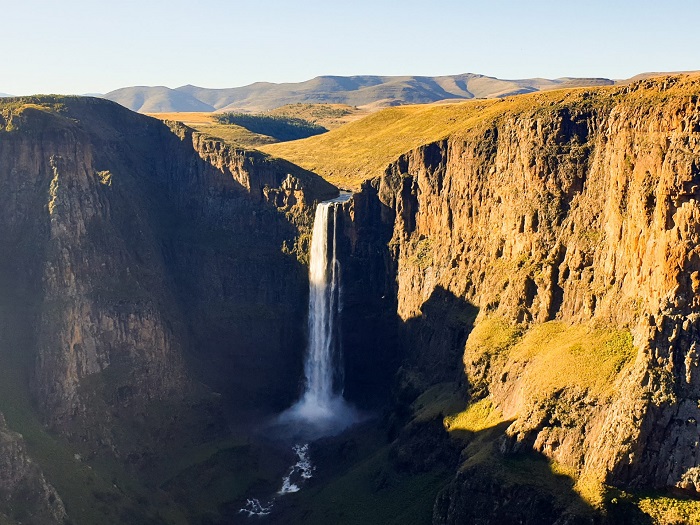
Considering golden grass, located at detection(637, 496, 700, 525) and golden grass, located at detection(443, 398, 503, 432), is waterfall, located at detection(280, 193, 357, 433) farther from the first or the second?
golden grass, located at detection(637, 496, 700, 525)


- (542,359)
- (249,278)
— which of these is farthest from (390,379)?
(542,359)

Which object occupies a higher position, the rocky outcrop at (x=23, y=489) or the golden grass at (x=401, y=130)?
the golden grass at (x=401, y=130)

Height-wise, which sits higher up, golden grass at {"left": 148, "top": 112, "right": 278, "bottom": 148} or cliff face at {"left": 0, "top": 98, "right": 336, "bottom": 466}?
golden grass at {"left": 148, "top": 112, "right": 278, "bottom": 148}

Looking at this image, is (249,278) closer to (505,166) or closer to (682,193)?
(505,166)

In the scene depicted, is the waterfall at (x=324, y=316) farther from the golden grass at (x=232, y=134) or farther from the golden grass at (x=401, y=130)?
the golden grass at (x=232, y=134)

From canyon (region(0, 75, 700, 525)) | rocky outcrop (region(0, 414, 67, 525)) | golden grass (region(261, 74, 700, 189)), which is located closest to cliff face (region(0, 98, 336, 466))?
canyon (region(0, 75, 700, 525))

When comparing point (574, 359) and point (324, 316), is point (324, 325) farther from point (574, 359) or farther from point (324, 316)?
point (574, 359)

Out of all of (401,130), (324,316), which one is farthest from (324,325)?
(401,130)

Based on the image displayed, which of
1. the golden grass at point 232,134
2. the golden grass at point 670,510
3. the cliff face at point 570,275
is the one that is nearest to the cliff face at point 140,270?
the cliff face at point 570,275
